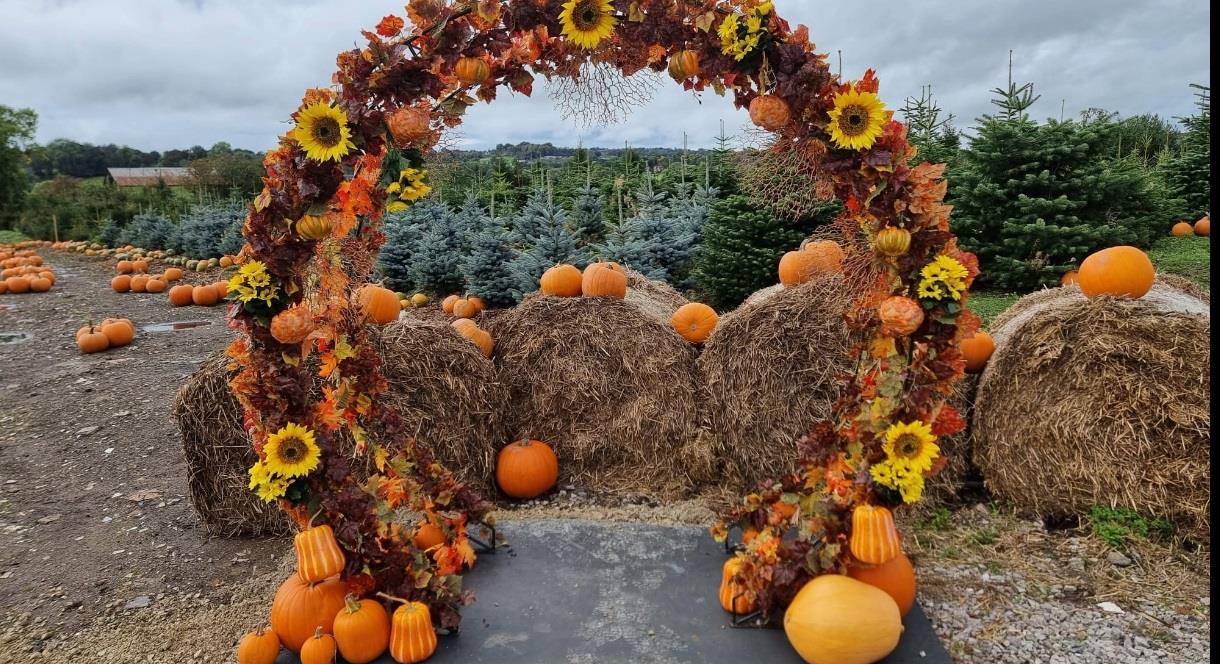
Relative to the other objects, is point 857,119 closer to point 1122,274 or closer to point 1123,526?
point 1122,274

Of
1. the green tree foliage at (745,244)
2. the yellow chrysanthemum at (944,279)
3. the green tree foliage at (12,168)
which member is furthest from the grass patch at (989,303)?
the green tree foliage at (12,168)

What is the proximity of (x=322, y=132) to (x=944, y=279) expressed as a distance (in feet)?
7.84

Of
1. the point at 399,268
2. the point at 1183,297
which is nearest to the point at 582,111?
the point at 1183,297

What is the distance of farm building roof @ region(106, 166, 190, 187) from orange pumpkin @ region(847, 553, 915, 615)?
38.6m

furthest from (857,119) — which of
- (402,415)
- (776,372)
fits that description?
(402,415)

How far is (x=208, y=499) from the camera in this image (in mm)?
4293

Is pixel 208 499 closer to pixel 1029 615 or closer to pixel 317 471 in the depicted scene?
pixel 317 471

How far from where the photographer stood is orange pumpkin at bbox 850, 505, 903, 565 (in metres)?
2.73

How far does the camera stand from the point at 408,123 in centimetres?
275

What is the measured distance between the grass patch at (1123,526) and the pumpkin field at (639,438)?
1 centimetres

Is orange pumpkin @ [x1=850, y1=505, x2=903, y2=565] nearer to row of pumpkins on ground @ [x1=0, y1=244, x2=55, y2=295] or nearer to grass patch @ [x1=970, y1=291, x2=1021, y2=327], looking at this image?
grass patch @ [x1=970, y1=291, x2=1021, y2=327]

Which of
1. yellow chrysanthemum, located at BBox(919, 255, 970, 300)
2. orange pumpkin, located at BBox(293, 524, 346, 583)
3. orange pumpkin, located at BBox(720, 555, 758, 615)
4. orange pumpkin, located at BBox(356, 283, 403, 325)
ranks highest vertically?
yellow chrysanthemum, located at BBox(919, 255, 970, 300)

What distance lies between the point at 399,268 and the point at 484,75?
311 inches

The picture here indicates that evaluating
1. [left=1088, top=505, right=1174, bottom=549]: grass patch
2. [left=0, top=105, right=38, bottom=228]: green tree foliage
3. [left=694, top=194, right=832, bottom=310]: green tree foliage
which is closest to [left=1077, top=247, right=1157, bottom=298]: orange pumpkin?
[left=1088, top=505, right=1174, bottom=549]: grass patch
